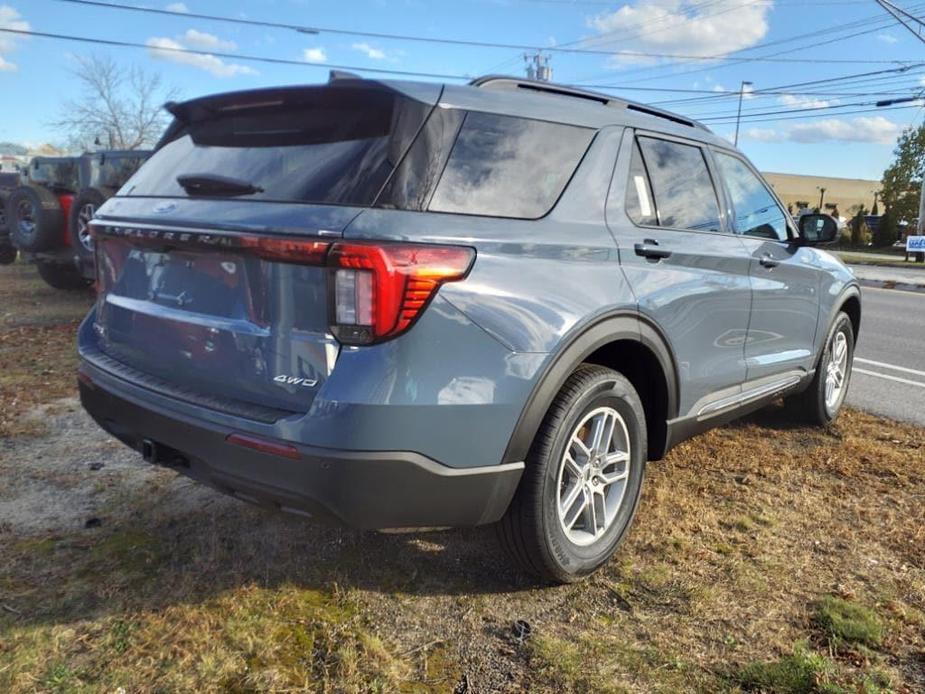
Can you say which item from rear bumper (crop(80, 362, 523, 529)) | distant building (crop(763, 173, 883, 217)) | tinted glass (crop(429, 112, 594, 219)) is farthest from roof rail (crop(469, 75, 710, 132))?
distant building (crop(763, 173, 883, 217))

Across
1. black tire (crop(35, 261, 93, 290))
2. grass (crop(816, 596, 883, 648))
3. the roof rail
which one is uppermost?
the roof rail

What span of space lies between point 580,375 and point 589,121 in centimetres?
101

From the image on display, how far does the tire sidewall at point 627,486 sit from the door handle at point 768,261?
1.42 metres

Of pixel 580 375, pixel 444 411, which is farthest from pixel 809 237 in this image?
pixel 444 411

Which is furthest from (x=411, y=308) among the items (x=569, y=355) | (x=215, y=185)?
(x=215, y=185)

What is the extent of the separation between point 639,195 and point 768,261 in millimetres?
1251

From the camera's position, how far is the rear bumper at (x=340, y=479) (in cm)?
214

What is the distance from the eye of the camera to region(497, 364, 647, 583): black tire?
2.53 m

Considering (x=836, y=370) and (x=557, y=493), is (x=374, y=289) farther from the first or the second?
(x=836, y=370)

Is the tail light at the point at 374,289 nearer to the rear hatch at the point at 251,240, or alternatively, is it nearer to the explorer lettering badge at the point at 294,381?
the rear hatch at the point at 251,240

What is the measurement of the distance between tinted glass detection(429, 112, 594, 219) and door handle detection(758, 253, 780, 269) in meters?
1.59

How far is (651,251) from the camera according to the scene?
9.78ft

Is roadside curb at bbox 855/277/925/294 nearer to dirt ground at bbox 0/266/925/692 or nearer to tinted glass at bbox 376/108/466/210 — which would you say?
dirt ground at bbox 0/266/925/692

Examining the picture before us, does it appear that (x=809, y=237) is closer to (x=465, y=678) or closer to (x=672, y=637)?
(x=672, y=637)
